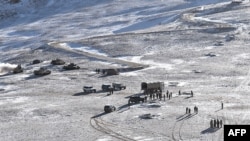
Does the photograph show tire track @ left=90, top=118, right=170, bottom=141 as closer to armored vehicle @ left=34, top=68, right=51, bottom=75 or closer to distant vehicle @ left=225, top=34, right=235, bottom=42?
armored vehicle @ left=34, top=68, right=51, bottom=75

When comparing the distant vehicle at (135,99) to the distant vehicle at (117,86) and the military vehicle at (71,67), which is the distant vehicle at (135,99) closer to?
the distant vehicle at (117,86)

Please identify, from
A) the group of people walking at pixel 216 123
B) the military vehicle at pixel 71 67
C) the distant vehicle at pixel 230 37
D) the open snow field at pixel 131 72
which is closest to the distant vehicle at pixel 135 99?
the open snow field at pixel 131 72

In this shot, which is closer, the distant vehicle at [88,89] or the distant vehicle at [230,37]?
the distant vehicle at [88,89]

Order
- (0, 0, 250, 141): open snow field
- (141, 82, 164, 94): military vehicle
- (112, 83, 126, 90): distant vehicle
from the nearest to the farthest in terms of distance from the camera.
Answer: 1. (0, 0, 250, 141): open snow field
2. (141, 82, 164, 94): military vehicle
3. (112, 83, 126, 90): distant vehicle

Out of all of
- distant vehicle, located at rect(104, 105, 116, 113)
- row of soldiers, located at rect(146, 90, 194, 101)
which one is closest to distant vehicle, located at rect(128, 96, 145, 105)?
row of soldiers, located at rect(146, 90, 194, 101)

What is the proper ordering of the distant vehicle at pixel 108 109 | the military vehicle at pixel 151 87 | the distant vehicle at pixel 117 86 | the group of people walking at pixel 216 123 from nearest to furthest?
the group of people walking at pixel 216 123, the distant vehicle at pixel 108 109, the military vehicle at pixel 151 87, the distant vehicle at pixel 117 86

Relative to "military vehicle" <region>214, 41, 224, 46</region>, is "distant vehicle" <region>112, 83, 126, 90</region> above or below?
below

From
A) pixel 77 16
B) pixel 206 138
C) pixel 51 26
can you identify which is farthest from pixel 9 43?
pixel 206 138

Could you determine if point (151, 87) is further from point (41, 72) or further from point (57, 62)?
point (57, 62)

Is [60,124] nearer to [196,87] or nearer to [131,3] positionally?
[196,87]

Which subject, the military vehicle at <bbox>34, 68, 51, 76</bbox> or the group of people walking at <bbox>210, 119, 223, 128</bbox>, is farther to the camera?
the military vehicle at <bbox>34, 68, 51, 76</bbox>

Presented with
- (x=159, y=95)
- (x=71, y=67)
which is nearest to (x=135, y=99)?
(x=159, y=95)
